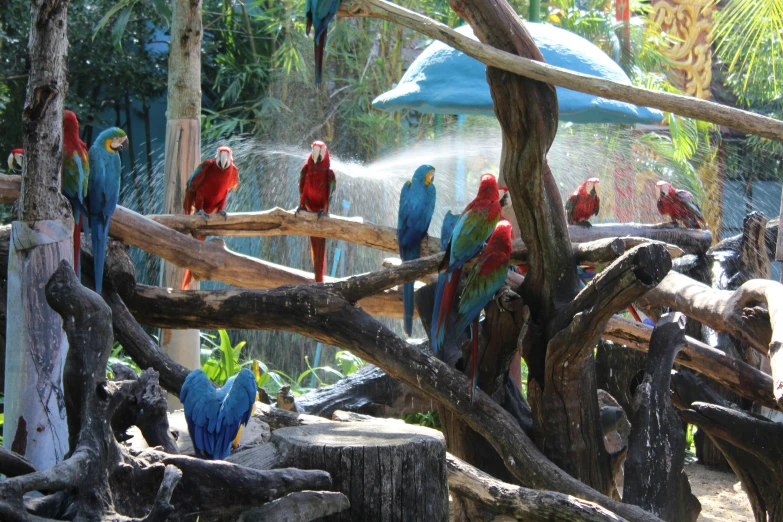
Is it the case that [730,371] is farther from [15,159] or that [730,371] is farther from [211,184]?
[15,159]

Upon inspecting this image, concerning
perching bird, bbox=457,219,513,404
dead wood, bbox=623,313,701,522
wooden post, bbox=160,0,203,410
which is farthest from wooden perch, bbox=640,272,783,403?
wooden post, bbox=160,0,203,410

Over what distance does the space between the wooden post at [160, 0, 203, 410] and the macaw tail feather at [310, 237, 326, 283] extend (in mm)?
820

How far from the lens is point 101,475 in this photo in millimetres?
1492

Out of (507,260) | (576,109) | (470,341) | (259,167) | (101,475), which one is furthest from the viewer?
(259,167)

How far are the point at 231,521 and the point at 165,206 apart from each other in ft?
8.97

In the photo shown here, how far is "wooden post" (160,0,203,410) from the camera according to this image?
398 cm

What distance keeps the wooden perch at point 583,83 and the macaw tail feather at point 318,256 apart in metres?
1.31

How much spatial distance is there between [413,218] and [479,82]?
807 millimetres

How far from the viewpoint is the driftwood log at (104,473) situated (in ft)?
4.60

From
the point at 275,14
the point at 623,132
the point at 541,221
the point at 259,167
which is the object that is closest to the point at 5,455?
the point at 541,221

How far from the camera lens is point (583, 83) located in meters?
2.27

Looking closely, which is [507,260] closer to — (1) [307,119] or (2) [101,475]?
(2) [101,475]

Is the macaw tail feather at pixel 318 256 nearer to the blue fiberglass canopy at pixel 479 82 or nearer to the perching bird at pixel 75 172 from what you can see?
the blue fiberglass canopy at pixel 479 82

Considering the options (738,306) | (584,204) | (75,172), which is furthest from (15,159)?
(738,306)
